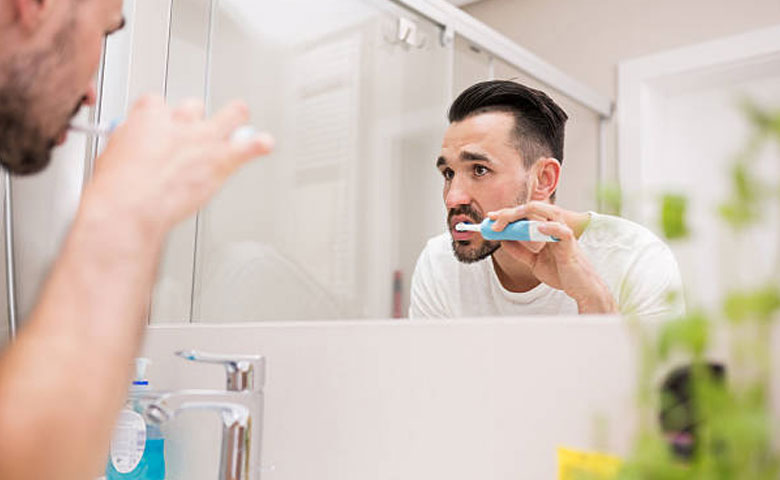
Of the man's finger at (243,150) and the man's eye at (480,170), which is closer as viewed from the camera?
the man's finger at (243,150)

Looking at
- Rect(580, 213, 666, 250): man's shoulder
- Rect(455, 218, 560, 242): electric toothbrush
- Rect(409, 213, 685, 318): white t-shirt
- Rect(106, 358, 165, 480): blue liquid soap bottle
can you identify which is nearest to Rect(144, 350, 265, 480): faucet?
Rect(106, 358, 165, 480): blue liquid soap bottle

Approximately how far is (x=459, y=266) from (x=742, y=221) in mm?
538

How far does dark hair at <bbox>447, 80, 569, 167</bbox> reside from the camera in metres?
0.98

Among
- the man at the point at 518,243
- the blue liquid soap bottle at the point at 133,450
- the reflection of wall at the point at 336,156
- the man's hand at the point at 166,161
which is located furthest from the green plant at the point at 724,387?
the blue liquid soap bottle at the point at 133,450

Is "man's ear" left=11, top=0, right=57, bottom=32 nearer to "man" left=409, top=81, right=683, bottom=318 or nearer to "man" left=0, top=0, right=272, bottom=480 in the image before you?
"man" left=0, top=0, right=272, bottom=480

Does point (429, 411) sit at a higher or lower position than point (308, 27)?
lower

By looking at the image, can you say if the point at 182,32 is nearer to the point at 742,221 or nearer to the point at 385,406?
the point at 385,406

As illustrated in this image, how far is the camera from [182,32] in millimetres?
1339

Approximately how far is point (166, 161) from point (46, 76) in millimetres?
239

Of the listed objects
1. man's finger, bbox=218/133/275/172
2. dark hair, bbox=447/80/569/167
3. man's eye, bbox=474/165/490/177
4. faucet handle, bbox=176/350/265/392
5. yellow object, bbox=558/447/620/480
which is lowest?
yellow object, bbox=558/447/620/480

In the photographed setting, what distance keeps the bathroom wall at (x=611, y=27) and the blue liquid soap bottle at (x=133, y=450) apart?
2.33ft

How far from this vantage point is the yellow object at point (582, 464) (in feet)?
2.11

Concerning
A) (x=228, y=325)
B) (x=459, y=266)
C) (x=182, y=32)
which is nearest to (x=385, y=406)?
(x=459, y=266)

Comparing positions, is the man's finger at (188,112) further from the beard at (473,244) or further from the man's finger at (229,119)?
the beard at (473,244)
